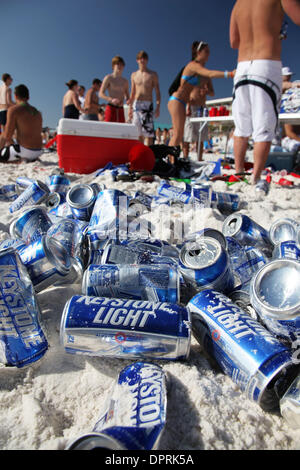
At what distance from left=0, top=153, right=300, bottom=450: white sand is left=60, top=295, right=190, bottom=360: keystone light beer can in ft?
0.24

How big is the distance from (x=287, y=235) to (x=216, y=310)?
0.75 metres

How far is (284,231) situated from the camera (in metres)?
1.40

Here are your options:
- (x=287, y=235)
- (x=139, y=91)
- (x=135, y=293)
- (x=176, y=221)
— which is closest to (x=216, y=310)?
(x=135, y=293)

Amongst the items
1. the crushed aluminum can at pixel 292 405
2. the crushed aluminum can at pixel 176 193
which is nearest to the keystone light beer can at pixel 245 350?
the crushed aluminum can at pixel 292 405

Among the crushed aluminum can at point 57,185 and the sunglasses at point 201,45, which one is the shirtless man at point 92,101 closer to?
the sunglasses at point 201,45

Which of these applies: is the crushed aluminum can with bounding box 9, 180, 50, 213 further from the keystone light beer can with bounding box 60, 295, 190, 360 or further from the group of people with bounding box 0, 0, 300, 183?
the group of people with bounding box 0, 0, 300, 183

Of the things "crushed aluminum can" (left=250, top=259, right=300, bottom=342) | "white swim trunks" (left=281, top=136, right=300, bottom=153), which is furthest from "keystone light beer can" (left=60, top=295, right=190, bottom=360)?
"white swim trunks" (left=281, top=136, right=300, bottom=153)

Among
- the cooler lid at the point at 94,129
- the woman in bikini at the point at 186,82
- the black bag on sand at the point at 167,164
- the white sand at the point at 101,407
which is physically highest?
the woman in bikini at the point at 186,82

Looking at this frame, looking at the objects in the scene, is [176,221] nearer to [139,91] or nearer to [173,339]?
[173,339]

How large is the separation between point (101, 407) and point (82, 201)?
122 centimetres

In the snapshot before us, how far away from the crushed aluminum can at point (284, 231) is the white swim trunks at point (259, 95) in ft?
4.69

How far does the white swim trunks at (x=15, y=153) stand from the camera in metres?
4.37

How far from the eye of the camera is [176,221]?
175cm

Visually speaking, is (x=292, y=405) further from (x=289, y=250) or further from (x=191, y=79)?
(x=191, y=79)
